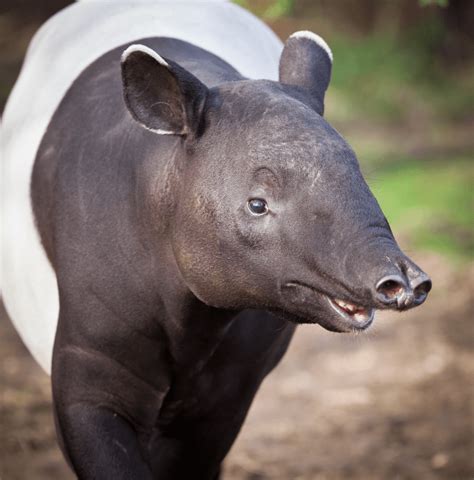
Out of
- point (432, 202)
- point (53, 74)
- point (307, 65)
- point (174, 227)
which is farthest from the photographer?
point (432, 202)

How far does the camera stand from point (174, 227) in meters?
3.97

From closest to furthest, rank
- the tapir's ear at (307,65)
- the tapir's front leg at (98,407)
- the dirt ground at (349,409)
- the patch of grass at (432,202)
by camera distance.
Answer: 1. the tapir's ear at (307,65)
2. the tapir's front leg at (98,407)
3. the dirt ground at (349,409)
4. the patch of grass at (432,202)

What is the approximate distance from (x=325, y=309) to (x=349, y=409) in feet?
12.3

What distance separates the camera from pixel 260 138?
3.72 metres

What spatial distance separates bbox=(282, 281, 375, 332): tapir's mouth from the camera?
11.7 ft

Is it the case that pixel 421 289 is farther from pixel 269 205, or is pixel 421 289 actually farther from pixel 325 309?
pixel 269 205

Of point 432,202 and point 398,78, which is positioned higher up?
point 432,202

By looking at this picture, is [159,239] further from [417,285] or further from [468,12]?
[468,12]

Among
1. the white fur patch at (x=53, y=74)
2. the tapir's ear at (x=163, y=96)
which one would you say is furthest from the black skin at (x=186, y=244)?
the white fur patch at (x=53, y=74)

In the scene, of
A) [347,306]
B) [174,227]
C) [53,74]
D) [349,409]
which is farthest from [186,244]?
[349,409]

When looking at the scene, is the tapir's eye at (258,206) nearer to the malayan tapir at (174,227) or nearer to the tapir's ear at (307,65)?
the malayan tapir at (174,227)

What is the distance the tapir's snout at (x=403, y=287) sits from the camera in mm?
3316

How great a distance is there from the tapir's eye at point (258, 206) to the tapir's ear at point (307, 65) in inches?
18.2

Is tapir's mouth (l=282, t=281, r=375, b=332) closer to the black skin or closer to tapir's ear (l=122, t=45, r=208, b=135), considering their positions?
the black skin
